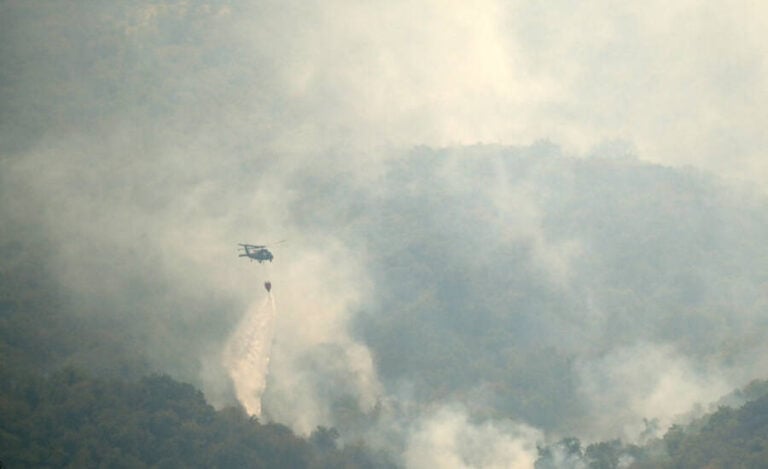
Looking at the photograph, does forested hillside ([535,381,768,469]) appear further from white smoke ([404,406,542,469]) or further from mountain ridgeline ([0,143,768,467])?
white smoke ([404,406,542,469])

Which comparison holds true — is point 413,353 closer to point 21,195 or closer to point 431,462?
point 431,462

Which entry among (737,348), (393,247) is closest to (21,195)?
(393,247)

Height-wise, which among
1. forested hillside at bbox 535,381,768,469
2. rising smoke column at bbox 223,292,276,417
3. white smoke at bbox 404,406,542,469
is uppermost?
rising smoke column at bbox 223,292,276,417

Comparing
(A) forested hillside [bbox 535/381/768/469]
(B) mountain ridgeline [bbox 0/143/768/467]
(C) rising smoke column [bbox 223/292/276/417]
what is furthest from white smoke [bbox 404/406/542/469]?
(C) rising smoke column [bbox 223/292/276/417]

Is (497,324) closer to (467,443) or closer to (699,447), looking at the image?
(467,443)

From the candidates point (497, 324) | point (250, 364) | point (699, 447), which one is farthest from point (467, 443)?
point (497, 324)

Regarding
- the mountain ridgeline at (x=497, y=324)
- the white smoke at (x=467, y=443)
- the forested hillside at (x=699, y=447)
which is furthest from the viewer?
the white smoke at (x=467, y=443)

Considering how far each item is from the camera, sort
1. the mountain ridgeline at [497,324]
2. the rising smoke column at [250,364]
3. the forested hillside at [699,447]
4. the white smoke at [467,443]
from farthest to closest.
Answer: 1. the rising smoke column at [250,364]
2. the white smoke at [467,443]
3. the mountain ridgeline at [497,324]
4. the forested hillside at [699,447]

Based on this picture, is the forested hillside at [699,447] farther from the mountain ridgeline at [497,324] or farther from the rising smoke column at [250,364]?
the rising smoke column at [250,364]

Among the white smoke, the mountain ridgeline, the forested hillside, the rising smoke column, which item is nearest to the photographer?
the forested hillside

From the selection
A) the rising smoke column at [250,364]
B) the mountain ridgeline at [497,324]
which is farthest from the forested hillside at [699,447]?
the rising smoke column at [250,364]

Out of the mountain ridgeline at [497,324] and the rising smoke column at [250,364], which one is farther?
the rising smoke column at [250,364]
